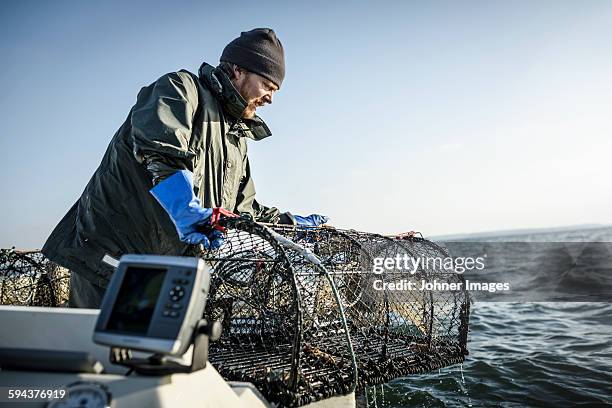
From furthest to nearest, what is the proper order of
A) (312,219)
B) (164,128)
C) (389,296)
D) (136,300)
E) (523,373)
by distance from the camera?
1. (523,373)
2. (312,219)
3. (389,296)
4. (164,128)
5. (136,300)

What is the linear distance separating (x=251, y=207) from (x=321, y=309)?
945 millimetres

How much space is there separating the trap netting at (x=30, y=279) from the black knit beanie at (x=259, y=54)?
239 cm

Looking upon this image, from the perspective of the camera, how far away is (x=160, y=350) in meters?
0.97

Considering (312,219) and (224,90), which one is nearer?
(224,90)

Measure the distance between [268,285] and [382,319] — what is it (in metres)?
1.00

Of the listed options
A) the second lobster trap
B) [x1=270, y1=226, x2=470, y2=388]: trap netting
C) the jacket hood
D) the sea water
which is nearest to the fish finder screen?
the second lobster trap

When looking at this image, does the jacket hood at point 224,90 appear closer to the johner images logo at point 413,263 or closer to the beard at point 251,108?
the beard at point 251,108

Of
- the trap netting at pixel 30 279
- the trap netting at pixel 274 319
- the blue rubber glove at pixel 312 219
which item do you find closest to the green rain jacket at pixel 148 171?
the trap netting at pixel 274 319

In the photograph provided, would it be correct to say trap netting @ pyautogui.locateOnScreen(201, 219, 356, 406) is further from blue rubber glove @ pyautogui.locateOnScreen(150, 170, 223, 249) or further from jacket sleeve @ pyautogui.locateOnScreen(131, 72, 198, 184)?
jacket sleeve @ pyautogui.locateOnScreen(131, 72, 198, 184)

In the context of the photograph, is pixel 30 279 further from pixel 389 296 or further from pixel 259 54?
pixel 389 296

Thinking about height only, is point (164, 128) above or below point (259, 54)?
below

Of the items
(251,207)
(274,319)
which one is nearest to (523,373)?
(251,207)

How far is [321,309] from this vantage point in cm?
278

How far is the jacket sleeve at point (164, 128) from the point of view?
6.44 feet
